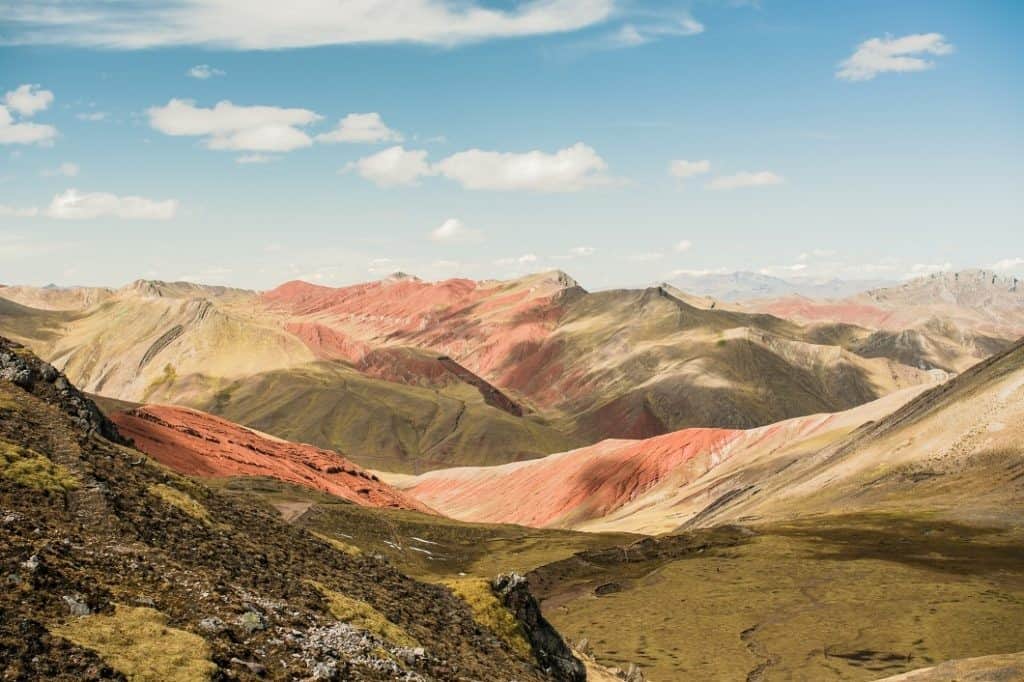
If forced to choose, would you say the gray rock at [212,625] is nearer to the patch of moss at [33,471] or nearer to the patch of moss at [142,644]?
the patch of moss at [142,644]

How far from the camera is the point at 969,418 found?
452ft

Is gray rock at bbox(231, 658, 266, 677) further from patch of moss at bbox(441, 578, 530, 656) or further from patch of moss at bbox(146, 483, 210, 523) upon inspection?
patch of moss at bbox(441, 578, 530, 656)

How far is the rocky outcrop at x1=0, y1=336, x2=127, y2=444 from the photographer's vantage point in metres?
37.4

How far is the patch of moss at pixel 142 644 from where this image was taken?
21.6 meters

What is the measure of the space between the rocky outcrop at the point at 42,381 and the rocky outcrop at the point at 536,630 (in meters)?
20.5

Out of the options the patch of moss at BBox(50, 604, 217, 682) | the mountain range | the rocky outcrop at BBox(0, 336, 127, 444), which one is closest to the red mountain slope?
the mountain range

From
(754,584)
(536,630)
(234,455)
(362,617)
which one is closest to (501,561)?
(754,584)

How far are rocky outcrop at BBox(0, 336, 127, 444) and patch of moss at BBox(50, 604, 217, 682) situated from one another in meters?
15.4

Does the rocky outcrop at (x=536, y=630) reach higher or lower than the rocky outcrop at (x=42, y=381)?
lower

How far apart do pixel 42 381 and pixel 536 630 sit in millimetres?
26115

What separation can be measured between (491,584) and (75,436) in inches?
791

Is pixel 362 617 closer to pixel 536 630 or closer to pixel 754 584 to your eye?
pixel 536 630

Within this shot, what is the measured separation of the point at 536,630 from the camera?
41.7 meters

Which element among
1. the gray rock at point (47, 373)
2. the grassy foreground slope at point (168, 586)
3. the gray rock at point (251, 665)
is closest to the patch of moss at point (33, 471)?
the grassy foreground slope at point (168, 586)
